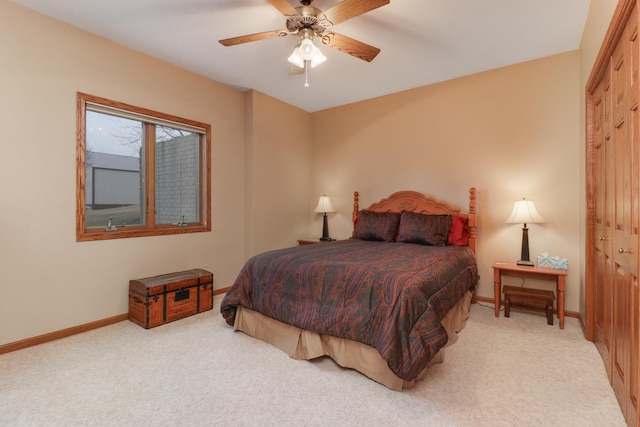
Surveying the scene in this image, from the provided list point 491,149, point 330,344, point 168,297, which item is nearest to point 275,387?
point 330,344

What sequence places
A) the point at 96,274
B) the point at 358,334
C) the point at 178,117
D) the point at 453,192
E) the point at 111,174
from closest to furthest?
the point at 358,334, the point at 96,274, the point at 111,174, the point at 178,117, the point at 453,192

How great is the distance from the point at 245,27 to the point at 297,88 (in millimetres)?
1495

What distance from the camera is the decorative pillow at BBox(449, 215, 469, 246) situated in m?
3.55

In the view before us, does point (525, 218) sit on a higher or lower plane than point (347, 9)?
lower

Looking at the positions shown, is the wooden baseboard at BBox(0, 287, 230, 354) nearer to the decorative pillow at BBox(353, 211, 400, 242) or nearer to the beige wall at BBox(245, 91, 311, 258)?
the beige wall at BBox(245, 91, 311, 258)

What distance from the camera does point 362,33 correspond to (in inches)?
113

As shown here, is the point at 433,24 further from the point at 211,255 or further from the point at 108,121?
the point at 211,255

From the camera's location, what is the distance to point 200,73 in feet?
12.3

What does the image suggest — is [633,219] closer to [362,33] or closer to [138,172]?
[362,33]

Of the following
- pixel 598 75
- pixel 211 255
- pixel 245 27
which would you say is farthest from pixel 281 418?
pixel 598 75

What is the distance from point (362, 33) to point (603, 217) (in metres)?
2.49

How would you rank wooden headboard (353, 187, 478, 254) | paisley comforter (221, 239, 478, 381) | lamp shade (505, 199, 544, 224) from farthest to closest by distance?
wooden headboard (353, 187, 478, 254) < lamp shade (505, 199, 544, 224) < paisley comforter (221, 239, 478, 381)

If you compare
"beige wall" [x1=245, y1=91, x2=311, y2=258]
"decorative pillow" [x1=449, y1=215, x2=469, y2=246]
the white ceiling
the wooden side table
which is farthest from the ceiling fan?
the wooden side table

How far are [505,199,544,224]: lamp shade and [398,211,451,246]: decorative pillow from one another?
2.20ft
